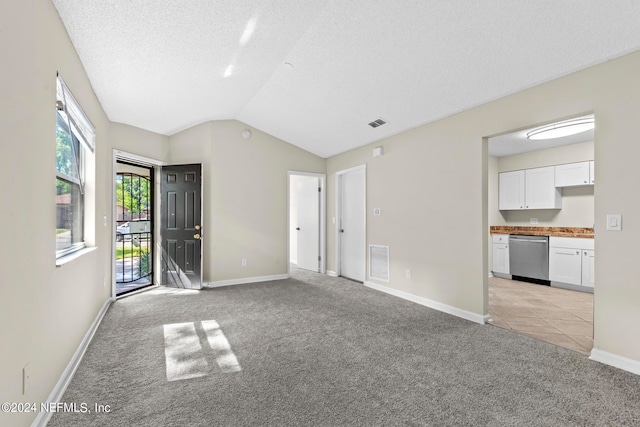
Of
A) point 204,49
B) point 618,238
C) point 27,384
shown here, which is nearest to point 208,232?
point 204,49

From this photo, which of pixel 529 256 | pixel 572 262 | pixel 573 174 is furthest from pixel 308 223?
pixel 573 174

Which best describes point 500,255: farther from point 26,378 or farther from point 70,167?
point 70,167

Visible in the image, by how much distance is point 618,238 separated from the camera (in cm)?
230

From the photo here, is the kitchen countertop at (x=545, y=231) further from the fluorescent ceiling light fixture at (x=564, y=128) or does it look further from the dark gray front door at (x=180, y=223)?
the dark gray front door at (x=180, y=223)

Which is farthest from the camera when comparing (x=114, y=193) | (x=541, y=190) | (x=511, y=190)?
(x=511, y=190)

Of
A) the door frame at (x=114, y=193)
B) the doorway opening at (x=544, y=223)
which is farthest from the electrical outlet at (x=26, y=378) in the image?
the doorway opening at (x=544, y=223)

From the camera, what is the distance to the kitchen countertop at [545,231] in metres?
4.60

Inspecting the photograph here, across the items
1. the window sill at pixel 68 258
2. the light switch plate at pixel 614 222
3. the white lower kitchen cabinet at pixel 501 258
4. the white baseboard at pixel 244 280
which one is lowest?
the white baseboard at pixel 244 280

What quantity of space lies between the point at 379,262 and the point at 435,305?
1199 mm

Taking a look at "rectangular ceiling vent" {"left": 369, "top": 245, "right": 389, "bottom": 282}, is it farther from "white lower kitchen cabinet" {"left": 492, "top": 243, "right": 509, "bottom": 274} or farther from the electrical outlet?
the electrical outlet

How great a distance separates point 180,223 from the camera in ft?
15.8

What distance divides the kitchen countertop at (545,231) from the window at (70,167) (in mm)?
6498

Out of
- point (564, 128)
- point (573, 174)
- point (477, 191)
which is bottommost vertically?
point (477, 191)

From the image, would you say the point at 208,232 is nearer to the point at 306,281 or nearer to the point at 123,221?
the point at 123,221
